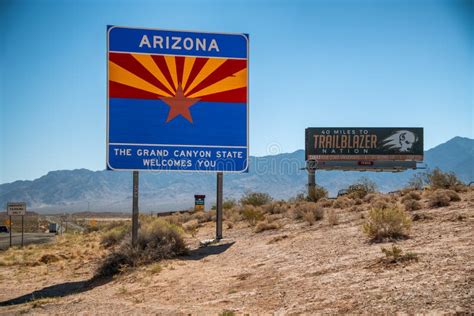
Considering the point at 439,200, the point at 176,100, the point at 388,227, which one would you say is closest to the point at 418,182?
the point at 439,200

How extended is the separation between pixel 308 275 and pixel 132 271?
19.5 feet

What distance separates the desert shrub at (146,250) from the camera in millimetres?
14273

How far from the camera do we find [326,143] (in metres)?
48.7

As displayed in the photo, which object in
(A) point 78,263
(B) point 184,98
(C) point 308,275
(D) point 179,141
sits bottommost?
(A) point 78,263

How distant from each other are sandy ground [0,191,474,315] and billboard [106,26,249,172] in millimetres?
3257

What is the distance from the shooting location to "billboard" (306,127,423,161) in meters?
48.5

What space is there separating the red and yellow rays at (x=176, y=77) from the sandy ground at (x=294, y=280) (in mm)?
5132

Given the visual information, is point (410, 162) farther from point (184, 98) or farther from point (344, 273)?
point (344, 273)

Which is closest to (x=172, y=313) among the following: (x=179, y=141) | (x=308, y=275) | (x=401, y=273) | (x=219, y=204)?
(x=308, y=275)

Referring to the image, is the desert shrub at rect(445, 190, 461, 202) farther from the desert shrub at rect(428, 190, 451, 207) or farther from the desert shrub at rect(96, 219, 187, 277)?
the desert shrub at rect(96, 219, 187, 277)

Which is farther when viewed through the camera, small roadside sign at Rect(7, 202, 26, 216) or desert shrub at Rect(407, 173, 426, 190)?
small roadside sign at Rect(7, 202, 26, 216)

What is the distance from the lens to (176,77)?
16.5 meters

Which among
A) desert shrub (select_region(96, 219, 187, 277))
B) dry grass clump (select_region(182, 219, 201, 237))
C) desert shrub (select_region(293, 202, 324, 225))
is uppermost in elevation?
desert shrub (select_region(293, 202, 324, 225))

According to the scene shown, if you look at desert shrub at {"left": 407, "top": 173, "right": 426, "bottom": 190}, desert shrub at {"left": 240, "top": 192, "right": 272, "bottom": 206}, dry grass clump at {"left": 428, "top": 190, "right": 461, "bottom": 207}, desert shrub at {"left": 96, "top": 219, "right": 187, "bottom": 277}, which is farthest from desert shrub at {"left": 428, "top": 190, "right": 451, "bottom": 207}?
desert shrub at {"left": 240, "top": 192, "right": 272, "bottom": 206}
